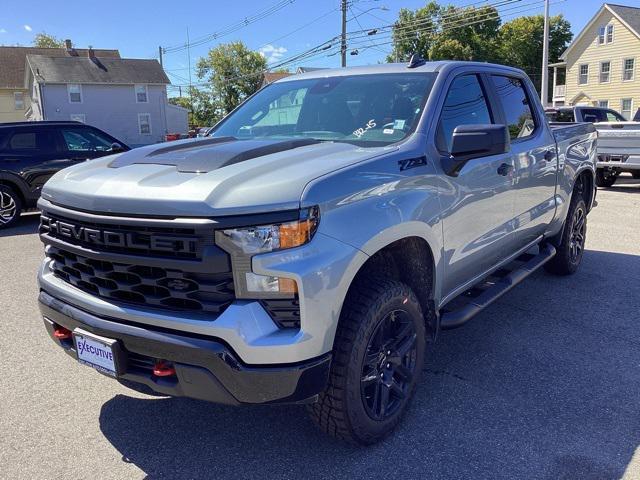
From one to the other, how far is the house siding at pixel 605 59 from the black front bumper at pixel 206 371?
1662 inches

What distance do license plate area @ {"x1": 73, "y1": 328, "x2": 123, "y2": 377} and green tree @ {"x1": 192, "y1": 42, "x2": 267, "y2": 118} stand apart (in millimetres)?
65437

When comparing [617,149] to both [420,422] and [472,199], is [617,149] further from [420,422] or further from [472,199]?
[420,422]

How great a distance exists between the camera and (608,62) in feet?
132

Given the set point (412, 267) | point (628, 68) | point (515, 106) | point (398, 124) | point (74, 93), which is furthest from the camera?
point (74, 93)

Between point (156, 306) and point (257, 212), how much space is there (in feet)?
2.08

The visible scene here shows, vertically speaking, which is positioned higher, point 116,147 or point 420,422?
point 116,147

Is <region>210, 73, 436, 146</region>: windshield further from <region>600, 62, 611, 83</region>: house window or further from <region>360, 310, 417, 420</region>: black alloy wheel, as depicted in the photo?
<region>600, 62, 611, 83</region>: house window

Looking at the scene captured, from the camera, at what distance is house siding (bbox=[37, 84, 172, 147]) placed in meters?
39.5

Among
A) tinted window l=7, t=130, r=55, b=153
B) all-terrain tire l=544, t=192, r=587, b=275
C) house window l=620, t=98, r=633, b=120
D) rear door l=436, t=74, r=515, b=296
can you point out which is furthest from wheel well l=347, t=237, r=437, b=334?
house window l=620, t=98, r=633, b=120

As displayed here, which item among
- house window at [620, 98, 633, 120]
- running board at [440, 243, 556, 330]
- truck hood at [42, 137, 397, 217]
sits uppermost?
house window at [620, 98, 633, 120]

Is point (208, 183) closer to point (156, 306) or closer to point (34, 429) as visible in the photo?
point (156, 306)

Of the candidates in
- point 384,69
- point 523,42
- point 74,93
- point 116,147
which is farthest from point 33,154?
point 523,42

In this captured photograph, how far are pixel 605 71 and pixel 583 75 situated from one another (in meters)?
2.15

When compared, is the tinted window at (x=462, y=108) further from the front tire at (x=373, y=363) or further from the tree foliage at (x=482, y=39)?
the tree foliage at (x=482, y=39)
